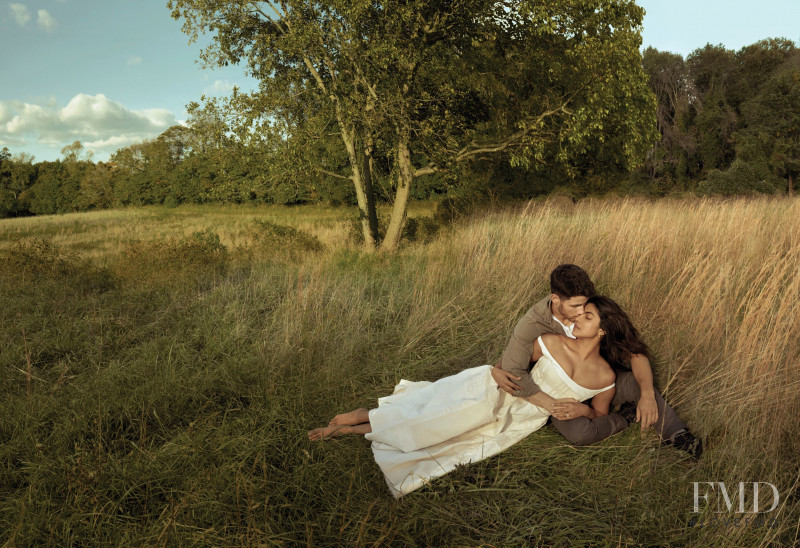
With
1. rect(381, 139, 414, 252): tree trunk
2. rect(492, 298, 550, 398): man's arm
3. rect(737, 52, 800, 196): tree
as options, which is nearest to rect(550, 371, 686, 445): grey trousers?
rect(492, 298, 550, 398): man's arm

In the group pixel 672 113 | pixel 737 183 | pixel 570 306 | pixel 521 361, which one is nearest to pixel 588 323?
pixel 570 306

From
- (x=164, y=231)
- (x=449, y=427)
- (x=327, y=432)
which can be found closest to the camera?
(x=449, y=427)

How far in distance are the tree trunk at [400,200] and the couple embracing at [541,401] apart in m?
7.35

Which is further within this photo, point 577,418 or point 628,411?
point 628,411

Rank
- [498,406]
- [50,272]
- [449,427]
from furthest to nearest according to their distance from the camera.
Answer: [50,272], [498,406], [449,427]

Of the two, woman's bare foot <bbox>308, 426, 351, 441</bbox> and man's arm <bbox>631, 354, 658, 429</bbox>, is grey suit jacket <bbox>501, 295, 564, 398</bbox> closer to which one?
man's arm <bbox>631, 354, 658, 429</bbox>

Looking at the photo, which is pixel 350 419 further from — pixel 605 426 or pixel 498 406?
pixel 605 426

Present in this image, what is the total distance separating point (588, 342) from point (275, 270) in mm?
5799

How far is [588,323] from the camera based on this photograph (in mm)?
3035

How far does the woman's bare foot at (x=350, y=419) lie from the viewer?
10.8 feet

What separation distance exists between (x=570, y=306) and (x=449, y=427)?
1066 millimetres

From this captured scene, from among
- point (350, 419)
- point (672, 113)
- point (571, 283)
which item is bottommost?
point (350, 419)

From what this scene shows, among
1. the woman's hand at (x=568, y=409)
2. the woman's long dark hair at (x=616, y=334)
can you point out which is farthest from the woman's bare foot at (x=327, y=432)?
the woman's long dark hair at (x=616, y=334)

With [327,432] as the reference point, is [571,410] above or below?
above
